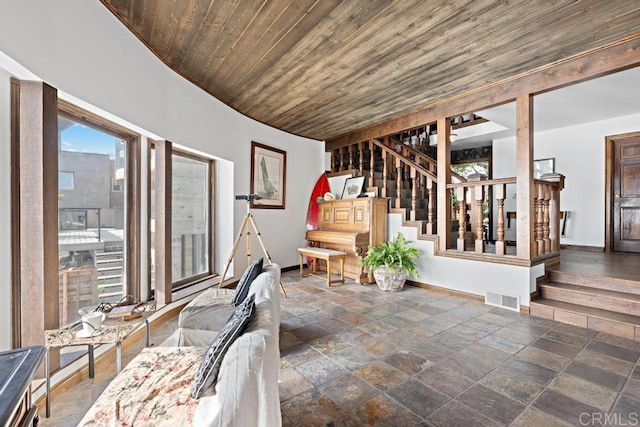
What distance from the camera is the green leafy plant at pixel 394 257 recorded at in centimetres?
435

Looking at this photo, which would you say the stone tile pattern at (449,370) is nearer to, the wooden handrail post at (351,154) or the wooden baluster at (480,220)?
the wooden baluster at (480,220)

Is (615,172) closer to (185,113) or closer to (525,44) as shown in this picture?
(525,44)

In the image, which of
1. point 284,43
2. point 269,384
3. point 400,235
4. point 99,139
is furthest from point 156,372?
point 400,235

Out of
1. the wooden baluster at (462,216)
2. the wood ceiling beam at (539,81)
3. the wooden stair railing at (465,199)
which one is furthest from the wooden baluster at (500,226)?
the wood ceiling beam at (539,81)

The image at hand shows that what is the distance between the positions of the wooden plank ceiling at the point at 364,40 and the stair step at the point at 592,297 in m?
2.59

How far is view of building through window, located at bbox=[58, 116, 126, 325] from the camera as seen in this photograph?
229 cm

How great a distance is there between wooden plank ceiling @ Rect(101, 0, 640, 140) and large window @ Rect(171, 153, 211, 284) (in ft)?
3.61

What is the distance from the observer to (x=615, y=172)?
536cm

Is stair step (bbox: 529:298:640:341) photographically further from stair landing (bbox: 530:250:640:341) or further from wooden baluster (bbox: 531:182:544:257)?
wooden baluster (bbox: 531:182:544:257)

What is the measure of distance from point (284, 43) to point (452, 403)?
3.20m

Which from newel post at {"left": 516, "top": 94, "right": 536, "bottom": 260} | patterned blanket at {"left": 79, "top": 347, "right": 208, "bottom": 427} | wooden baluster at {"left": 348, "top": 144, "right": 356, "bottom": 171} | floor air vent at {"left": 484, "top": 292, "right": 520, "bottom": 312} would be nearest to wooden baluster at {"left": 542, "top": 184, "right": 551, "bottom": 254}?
newel post at {"left": 516, "top": 94, "right": 536, "bottom": 260}

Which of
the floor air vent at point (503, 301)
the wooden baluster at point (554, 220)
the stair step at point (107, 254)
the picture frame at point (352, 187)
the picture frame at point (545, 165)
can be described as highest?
the picture frame at point (545, 165)

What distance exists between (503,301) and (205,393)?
3705mm

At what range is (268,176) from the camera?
17.4 ft
